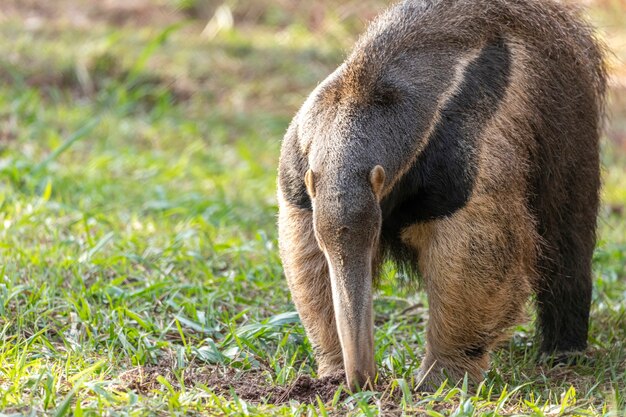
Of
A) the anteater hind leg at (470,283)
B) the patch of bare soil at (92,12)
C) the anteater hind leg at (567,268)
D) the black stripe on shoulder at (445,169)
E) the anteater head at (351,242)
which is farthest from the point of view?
the patch of bare soil at (92,12)

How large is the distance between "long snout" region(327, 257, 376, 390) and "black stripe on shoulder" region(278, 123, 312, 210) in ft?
1.84

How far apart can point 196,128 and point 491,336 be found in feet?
20.4

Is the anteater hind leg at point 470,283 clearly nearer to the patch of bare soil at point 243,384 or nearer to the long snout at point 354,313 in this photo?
the patch of bare soil at point 243,384

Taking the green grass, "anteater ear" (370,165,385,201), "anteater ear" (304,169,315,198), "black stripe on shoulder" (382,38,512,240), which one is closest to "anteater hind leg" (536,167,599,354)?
the green grass

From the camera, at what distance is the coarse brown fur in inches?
164

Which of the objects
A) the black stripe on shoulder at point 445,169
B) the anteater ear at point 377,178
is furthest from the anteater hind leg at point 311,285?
the anteater ear at point 377,178

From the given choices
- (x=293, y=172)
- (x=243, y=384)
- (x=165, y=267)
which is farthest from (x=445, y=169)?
(x=165, y=267)

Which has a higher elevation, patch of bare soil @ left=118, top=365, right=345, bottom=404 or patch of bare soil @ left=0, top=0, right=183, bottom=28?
patch of bare soil @ left=118, top=365, right=345, bottom=404

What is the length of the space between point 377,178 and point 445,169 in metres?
0.55

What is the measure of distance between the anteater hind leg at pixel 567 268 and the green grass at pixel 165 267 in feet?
0.57

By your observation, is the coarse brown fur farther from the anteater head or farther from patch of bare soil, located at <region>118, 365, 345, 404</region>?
patch of bare soil, located at <region>118, 365, 345, 404</region>

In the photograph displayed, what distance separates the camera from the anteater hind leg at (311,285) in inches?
191

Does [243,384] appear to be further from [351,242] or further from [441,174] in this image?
[441,174]

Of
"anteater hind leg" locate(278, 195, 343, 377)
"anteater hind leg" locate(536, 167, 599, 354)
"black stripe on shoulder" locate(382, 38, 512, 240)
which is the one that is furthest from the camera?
"anteater hind leg" locate(536, 167, 599, 354)
